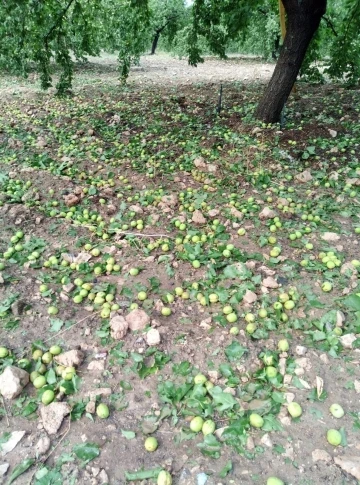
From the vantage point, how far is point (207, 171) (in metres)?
6.05

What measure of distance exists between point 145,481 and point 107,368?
3.21ft

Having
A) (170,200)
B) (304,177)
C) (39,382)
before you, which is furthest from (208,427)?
(304,177)

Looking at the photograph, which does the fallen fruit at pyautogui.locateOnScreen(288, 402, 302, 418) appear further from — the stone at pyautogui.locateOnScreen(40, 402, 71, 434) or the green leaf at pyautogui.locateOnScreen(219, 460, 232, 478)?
the stone at pyautogui.locateOnScreen(40, 402, 71, 434)

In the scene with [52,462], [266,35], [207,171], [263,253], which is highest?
[266,35]

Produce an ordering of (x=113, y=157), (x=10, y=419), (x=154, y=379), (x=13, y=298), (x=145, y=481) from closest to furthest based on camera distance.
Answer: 1. (x=145, y=481)
2. (x=10, y=419)
3. (x=154, y=379)
4. (x=13, y=298)
5. (x=113, y=157)

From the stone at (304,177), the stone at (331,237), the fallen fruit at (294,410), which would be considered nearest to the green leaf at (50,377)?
the fallen fruit at (294,410)

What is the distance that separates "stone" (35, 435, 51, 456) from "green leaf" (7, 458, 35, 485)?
6 cm

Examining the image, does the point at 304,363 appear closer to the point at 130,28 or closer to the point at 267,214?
the point at 267,214

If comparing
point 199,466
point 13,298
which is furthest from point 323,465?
point 13,298

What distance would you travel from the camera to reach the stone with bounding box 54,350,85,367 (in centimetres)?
312

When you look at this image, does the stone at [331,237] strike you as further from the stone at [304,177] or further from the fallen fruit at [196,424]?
the fallen fruit at [196,424]

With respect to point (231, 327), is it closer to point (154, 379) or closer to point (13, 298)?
point (154, 379)

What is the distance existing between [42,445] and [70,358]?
0.71 metres

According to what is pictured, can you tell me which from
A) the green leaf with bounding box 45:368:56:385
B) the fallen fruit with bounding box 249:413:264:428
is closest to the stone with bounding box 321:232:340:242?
the fallen fruit with bounding box 249:413:264:428
